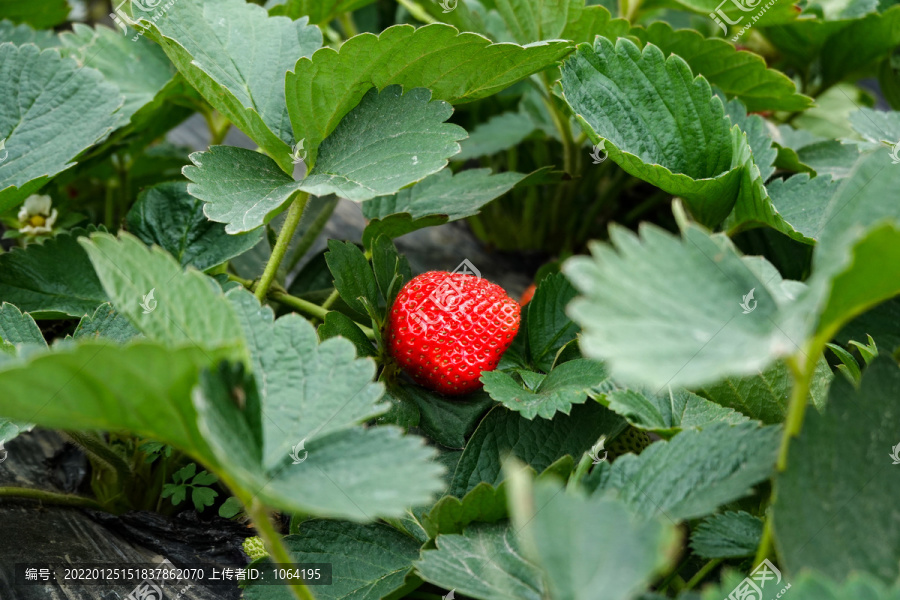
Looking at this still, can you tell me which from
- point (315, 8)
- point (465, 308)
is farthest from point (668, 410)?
point (315, 8)

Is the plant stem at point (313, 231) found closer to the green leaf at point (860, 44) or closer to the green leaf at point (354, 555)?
the green leaf at point (354, 555)

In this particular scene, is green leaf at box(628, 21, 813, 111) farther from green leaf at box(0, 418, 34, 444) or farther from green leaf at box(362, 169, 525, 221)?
green leaf at box(0, 418, 34, 444)

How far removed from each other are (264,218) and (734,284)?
0.38 m

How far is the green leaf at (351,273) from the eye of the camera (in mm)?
649

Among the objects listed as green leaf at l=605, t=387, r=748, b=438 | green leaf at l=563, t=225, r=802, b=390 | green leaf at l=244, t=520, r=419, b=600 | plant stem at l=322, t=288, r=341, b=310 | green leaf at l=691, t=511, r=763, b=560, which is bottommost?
green leaf at l=244, t=520, r=419, b=600

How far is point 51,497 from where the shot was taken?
2.24 ft

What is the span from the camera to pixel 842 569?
1.25 ft

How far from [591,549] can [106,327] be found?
0.49 metres

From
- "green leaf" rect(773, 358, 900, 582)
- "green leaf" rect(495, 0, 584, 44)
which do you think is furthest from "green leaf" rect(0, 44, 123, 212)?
"green leaf" rect(773, 358, 900, 582)

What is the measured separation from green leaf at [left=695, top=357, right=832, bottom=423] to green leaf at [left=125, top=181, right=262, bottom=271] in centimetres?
48

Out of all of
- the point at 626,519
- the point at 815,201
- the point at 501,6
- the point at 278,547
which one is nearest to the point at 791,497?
the point at 626,519

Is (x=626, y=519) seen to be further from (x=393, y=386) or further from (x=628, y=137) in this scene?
(x=628, y=137)

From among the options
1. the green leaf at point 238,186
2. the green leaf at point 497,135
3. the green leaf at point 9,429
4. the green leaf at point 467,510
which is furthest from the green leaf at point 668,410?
the green leaf at point 497,135

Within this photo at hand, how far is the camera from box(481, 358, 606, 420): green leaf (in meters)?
0.57
